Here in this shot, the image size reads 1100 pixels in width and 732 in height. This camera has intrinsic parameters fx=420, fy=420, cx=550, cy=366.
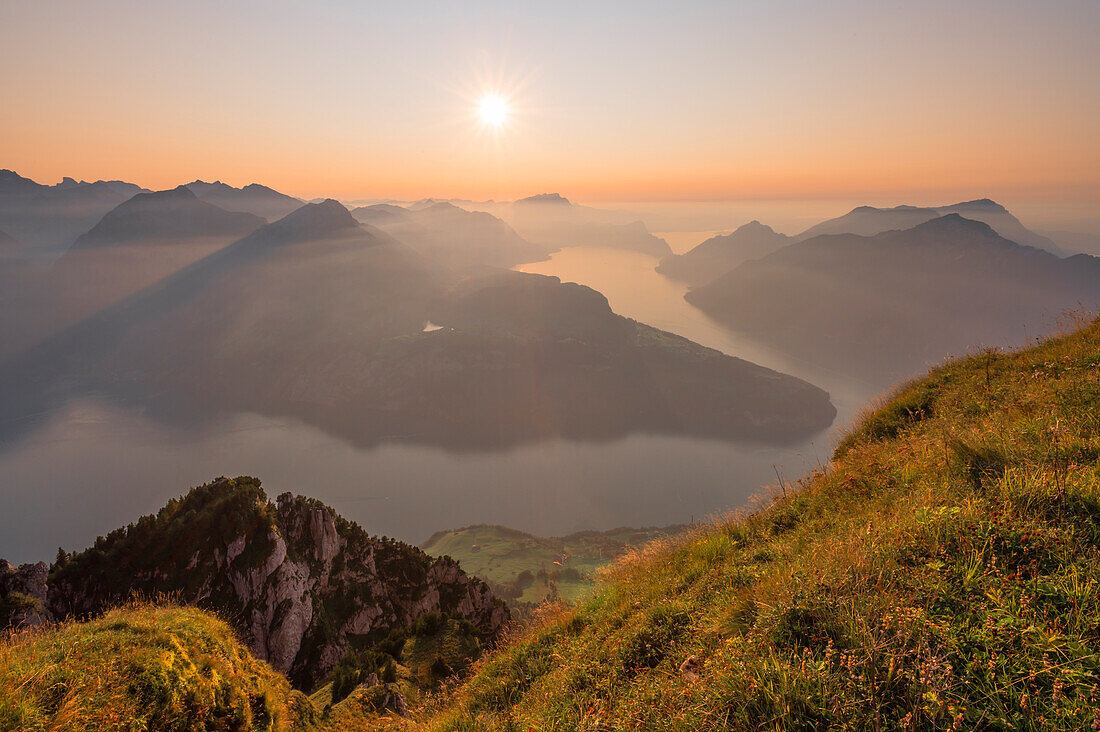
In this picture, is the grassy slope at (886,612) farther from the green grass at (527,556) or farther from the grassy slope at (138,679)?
the green grass at (527,556)

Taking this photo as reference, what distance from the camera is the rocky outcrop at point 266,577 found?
22.5 meters

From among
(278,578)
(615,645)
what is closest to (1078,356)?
(615,645)

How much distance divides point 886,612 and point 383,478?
18172cm

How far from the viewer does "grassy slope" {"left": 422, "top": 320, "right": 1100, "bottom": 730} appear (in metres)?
2.65

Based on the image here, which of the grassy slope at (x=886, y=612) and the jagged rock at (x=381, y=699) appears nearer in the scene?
the grassy slope at (x=886, y=612)

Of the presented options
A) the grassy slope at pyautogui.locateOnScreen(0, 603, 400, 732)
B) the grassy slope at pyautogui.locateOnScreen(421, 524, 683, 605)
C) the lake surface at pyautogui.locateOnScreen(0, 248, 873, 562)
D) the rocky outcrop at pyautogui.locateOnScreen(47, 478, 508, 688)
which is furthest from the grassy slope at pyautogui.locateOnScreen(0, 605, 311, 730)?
→ the lake surface at pyautogui.locateOnScreen(0, 248, 873, 562)

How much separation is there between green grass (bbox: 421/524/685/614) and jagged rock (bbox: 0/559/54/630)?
192 ft

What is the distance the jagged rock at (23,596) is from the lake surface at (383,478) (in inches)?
4741

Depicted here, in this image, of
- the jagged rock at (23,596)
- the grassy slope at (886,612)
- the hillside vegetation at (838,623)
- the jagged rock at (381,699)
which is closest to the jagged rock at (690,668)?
the hillside vegetation at (838,623)

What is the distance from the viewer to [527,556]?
97750 millimetres

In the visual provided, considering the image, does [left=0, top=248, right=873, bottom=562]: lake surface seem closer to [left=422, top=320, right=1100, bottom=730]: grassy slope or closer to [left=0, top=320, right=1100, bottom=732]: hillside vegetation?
[left=0, top=320, right=1100, bottom=732]: hillside vegetation

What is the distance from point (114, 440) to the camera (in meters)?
189

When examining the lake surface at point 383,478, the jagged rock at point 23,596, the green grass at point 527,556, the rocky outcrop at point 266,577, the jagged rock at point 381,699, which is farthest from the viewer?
the lake surface at point 383,478

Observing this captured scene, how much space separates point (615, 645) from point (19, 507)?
783 feet
